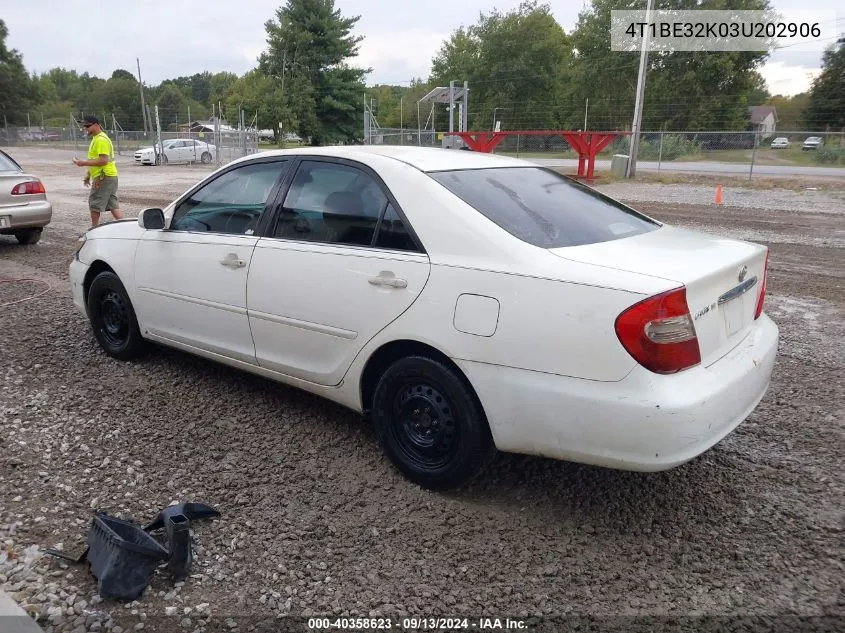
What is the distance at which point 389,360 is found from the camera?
A: 3344 millimetres

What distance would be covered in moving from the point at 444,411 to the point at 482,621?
94cm

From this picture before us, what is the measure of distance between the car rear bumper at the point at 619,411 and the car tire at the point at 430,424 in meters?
0.10

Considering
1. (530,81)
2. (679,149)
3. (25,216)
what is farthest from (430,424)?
(530,81)

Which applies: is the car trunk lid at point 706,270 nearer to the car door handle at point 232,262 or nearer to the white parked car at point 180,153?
the car door handle at point 232,262

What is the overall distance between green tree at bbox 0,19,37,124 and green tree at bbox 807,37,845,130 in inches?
3046

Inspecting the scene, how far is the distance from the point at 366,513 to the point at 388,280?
1.09m

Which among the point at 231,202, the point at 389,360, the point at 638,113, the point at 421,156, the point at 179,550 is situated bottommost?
the point at 179,550

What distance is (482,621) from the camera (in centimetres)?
244

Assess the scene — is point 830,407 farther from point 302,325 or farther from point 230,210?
point 230,210

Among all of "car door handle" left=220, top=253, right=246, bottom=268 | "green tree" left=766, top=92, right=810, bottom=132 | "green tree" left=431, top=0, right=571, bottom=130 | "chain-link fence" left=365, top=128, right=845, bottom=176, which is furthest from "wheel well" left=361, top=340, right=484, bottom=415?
"green tree" left=431, top=0, right=571, bottom=130

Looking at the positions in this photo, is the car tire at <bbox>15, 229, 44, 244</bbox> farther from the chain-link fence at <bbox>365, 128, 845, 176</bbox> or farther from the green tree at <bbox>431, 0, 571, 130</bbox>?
the green tree at <bbox>431, 0, 571, 130</bbox>

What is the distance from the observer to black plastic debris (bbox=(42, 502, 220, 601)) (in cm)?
250

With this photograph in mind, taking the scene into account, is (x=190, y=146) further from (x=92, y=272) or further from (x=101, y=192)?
(x=92, y=272)

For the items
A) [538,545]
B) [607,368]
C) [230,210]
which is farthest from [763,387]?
[230,210]
